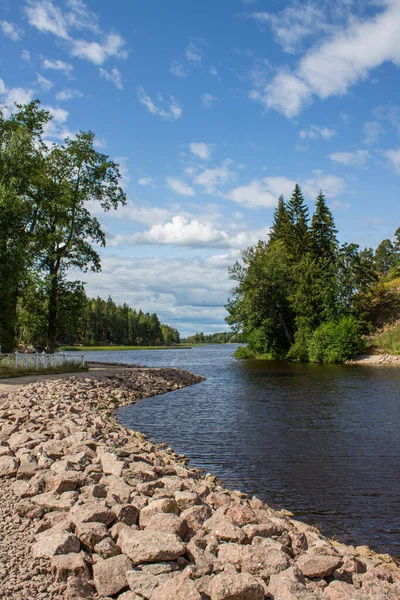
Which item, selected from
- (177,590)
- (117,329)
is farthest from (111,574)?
(117,329)

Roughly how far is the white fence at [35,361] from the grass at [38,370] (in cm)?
20

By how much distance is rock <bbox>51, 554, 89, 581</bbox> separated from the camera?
4.16 meters

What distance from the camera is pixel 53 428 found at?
1028cm

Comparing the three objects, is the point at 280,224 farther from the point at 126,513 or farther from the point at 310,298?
the point at 126,513

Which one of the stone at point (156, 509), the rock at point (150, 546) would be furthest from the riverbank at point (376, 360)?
the rock at point (150, 546)

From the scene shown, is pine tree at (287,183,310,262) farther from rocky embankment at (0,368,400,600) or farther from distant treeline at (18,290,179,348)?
rocky embankment at (0,368,400,600)

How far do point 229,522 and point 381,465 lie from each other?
5.93 meters

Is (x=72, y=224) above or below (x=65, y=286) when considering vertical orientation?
above

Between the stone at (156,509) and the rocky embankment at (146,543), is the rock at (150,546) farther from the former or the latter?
the stone at (156,509)

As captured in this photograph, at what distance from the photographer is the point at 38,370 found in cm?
2438

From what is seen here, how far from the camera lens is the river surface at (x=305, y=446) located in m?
7.49

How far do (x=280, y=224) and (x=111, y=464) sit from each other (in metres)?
62.4

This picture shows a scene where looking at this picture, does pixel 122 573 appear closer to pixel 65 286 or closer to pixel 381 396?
pixel 381 396

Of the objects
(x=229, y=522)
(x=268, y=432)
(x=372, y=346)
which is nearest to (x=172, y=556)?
(x=229, y=522)
